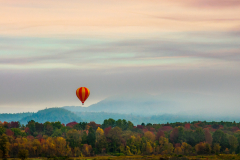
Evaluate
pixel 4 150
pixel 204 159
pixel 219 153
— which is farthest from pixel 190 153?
pixel 4 150

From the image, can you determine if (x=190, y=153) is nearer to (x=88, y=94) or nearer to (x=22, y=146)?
(x=88, y=94)

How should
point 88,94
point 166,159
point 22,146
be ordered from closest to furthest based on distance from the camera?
point 166,159, point 88,94, point 22,146

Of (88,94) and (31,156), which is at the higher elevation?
(88,94)

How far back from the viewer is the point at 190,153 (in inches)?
7864

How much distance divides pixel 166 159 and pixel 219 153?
44301 millimetres

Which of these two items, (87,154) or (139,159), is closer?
(139,159)

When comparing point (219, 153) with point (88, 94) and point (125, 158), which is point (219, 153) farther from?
point (88, 94)

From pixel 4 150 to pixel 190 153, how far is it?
9735 cm

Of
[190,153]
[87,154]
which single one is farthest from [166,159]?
[87,154]

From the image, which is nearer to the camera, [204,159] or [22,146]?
[204,159]

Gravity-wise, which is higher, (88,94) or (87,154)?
(88,94)

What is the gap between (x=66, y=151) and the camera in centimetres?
19812

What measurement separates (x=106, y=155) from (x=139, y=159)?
1251 inches

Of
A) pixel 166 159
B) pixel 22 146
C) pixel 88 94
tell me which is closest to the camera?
pixel 166 159
